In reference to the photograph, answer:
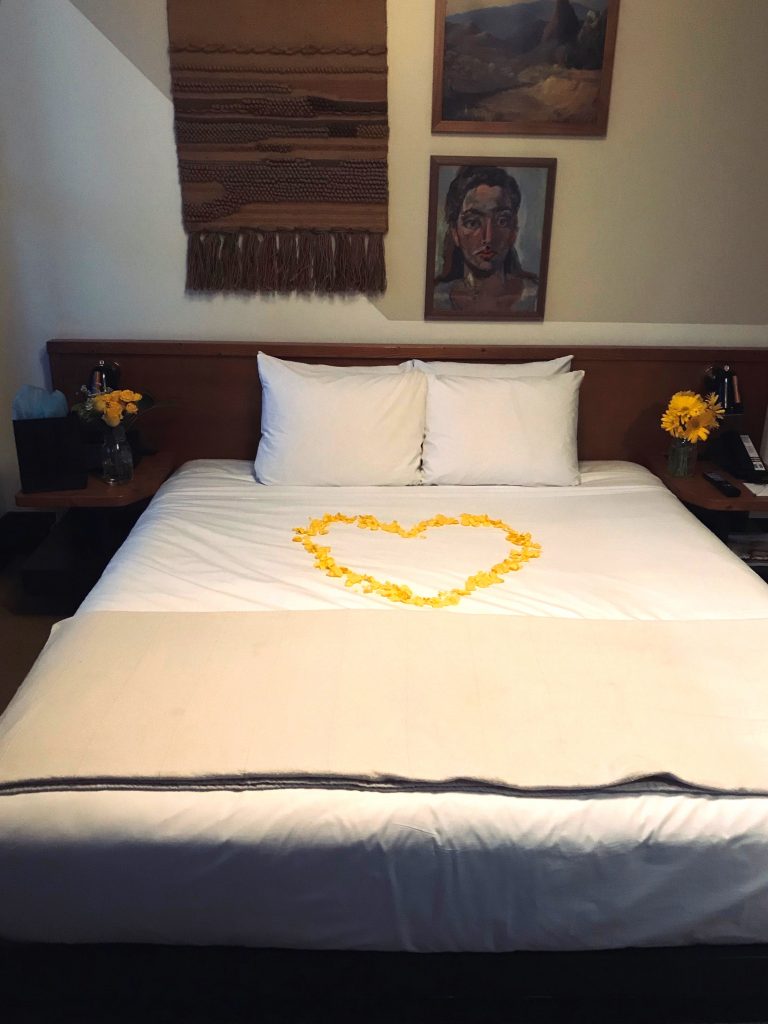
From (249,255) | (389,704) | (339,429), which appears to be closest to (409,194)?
(249,255)

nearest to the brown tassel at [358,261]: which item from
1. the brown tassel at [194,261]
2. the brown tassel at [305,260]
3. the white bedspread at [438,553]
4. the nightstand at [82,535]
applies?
the brown tassel at [305,260]

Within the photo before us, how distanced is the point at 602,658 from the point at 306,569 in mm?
767

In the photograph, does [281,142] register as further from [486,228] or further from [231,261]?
[486,228]

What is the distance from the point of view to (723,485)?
2.75 m

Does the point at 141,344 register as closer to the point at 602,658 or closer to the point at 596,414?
the point at 596,414

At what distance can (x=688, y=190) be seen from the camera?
285 cm

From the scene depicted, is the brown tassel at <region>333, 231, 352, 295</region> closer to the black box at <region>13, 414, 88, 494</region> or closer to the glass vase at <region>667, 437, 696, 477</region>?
the black box at <region>13, 414, 88, 494</region>

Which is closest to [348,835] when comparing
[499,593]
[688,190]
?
[499,593]

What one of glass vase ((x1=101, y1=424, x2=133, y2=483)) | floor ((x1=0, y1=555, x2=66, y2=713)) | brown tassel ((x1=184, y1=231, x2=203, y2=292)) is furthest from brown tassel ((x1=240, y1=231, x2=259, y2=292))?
floor ((x1=0, y1=555, x2=66, y2=713))

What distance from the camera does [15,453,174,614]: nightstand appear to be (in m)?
2.61

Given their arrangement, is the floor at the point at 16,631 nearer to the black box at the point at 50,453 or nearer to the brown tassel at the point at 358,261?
the black box at the point at 50,453

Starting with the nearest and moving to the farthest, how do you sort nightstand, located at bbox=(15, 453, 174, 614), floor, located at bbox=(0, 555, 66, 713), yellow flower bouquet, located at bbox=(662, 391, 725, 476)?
1. floor, located at bbox=(0, 555, 66, 713)
2. nightstand, located at bbox=(15, 453, 174, 614)
3. yellow flower bouquet, located at bbox=(662, 391, 725, 476)

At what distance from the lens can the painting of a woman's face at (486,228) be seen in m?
2.83

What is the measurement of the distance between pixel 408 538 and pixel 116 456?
1027 millimetres
